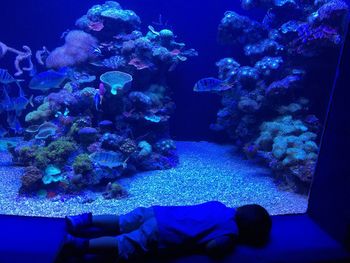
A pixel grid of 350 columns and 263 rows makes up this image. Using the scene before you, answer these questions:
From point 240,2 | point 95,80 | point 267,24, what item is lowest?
point 95,80

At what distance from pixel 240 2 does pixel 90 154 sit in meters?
5.95

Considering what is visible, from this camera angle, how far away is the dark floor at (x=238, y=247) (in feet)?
7.67

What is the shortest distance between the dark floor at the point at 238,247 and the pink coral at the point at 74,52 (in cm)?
568

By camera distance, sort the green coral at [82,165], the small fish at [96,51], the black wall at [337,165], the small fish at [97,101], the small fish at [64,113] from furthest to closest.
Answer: the small fish at [96,51] → the small fish at [64,113] → the small fish at [97,101] → the green coral at [82,165] → the black wall at [337,165]

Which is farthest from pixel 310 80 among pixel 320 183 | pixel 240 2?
pixel 320 183

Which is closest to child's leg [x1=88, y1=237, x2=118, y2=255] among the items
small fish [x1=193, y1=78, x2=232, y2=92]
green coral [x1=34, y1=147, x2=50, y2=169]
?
green coral [x1=34, y1=147, x2=50, y2=169]

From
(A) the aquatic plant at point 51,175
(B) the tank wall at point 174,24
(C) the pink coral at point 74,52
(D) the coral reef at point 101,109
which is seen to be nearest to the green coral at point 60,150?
(D) the coral reef at point 101,109

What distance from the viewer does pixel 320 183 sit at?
302 centimetres

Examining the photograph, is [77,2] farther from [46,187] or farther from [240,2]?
[46,187]

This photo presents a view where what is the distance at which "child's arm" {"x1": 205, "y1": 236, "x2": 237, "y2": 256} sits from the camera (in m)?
2.35

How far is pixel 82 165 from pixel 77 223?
2.94 m

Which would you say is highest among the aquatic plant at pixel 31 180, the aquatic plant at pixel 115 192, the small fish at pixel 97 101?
the small fish at pixel 97 101

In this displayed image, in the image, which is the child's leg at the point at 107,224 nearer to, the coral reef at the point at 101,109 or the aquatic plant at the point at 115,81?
the coral reef at the point at 101,109

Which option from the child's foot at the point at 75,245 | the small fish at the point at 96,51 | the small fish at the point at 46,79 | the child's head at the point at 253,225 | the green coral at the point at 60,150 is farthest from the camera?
the small fish at the point at 96,51
